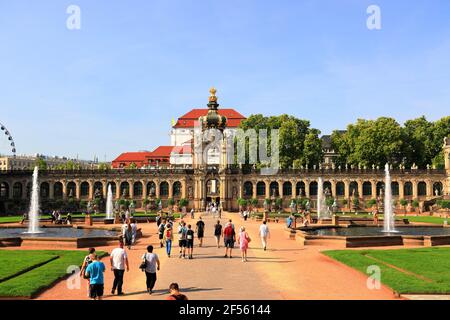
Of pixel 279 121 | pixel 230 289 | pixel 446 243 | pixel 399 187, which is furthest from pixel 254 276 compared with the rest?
pixel 279 121

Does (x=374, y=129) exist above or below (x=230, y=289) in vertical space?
above

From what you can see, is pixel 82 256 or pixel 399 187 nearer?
pixel 82 256

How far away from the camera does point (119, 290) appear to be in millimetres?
16125

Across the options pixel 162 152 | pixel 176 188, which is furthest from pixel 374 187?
pixel 162 152

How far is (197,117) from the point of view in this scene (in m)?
162

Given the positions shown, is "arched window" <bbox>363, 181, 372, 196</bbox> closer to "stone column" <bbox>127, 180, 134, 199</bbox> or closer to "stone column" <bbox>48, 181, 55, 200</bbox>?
"stone column" <bbox>127, 180, 134, 199</bbox>

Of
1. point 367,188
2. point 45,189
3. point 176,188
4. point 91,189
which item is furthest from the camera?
point 45,189

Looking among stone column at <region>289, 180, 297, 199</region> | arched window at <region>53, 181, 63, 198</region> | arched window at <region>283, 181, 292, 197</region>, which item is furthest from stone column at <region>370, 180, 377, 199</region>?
arched window at <region>53, 181, 63, 198</region>

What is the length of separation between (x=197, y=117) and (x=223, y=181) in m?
79.7

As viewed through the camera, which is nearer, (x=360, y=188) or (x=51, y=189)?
(x=360, y=188)

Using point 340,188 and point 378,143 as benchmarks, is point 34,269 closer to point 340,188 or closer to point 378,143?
point 340,188

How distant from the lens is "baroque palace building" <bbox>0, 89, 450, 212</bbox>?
3452 inches

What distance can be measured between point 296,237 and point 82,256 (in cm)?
1558
